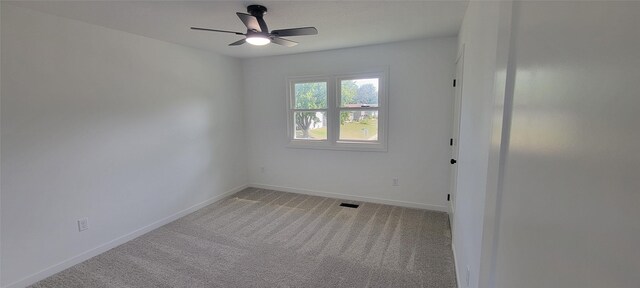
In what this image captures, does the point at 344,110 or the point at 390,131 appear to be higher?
the point at 344,110

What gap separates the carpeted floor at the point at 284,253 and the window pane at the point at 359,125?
1097 mm

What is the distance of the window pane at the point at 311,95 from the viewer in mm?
4250

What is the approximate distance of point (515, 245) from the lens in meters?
0.63

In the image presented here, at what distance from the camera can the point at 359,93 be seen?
3.99 meters

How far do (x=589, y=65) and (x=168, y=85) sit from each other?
390cm

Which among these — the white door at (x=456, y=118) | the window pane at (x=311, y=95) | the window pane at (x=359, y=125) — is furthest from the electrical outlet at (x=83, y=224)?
the white door at (x=456, y=118)

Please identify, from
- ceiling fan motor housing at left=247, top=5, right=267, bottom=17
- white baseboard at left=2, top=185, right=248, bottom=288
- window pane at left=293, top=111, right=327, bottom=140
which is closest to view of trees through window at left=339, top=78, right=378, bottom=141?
window pane at left=293, top=111, right=327, bottom=140

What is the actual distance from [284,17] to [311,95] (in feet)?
6.06

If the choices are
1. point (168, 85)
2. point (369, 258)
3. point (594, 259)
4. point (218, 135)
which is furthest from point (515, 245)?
point (218, 135)

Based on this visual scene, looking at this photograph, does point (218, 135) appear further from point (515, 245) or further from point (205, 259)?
point (515, 245)

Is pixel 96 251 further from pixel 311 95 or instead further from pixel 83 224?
pixel 311 95

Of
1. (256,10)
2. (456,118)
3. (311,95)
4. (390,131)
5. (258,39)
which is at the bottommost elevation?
(390,131)

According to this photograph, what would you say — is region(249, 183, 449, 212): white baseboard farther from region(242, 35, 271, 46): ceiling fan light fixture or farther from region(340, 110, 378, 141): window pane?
region(242, 35, 271, 46): ceiling fan light fixture

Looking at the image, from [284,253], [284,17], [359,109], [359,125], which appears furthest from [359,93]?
[284,253]
